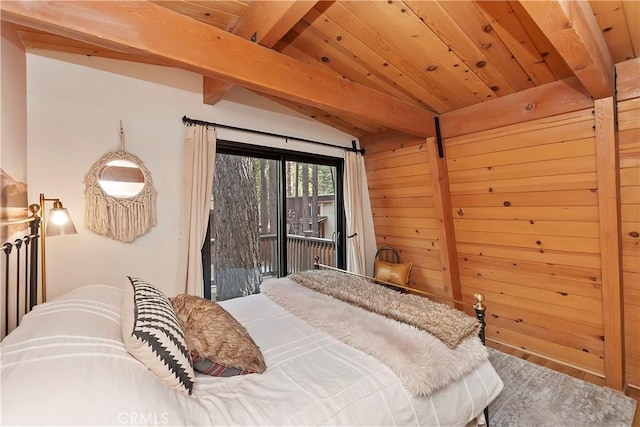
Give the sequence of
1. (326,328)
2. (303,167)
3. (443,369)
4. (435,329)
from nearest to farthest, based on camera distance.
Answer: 1. (443,369)
2. (435,329)
3. (326,328)
4. (303,167)

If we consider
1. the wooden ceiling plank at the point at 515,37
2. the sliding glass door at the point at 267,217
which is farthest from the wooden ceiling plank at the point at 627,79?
the sliding glass door at the point at 267,217

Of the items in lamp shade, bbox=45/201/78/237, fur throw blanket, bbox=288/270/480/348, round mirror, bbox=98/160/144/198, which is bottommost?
fur throw blanket, bbox=288/270/480/348

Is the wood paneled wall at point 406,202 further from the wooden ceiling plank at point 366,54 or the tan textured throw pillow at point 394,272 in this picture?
the wooden ceiling plank at point 366,54

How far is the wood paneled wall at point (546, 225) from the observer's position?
212cm

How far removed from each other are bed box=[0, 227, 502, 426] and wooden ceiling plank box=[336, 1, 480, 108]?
203 cm

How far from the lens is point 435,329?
155cm

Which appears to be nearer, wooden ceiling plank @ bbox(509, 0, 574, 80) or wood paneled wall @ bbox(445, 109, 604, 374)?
wooden ceiling plank @ bbox(509, 0, 574, 80)

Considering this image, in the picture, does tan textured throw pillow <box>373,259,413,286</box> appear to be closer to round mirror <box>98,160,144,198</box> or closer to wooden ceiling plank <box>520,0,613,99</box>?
wooden ceiling plank <box>520,0,613,99</box>

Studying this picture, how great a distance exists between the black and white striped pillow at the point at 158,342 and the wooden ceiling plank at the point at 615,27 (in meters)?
2.65

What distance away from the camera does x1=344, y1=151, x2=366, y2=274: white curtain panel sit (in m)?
3.74

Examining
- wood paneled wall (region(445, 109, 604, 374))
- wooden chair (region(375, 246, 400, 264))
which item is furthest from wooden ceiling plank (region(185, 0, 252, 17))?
wooden chair (region(375, 246, 400, 264))

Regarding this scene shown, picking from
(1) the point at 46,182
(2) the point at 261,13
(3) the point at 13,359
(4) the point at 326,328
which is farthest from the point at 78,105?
(4) the point at 326,328

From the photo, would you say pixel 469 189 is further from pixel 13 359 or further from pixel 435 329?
pixel 13 359

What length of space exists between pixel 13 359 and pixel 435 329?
1.69 m
